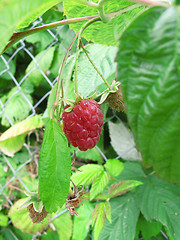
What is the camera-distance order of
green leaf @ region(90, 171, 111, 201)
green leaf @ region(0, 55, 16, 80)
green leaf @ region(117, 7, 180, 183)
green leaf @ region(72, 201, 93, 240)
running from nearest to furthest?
green leaf @ region(117, 7, 180, 183), green leaf @ region(90, 171, 111, 201), green leaf @ region(72, 201, 93, 240), green leaf @ region(0, 55, 16, 80)

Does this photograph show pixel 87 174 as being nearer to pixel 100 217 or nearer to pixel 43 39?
pixel 100 217

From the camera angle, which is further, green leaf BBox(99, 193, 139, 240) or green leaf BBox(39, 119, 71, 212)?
green leaf BBox(99, 193, 139, 240)

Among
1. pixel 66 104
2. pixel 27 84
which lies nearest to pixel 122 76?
pixel 66 104

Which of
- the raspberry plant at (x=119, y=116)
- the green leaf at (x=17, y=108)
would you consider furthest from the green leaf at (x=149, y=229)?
the green leaf at (x=17, y=108)

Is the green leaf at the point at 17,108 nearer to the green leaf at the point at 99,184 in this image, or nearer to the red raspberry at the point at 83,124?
the green leaf at the point at 99,184

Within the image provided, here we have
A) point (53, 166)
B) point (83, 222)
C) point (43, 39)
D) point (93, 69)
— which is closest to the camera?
point (53, 166)

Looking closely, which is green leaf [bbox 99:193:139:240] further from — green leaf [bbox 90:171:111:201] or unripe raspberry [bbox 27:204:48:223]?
unripe raspberry [bbox 27:204:48:223]

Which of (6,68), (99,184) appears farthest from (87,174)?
(6,68)

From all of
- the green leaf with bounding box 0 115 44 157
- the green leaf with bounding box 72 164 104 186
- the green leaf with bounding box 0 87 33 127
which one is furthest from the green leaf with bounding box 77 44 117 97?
the green leaf with bounding box 0 87 33 127
